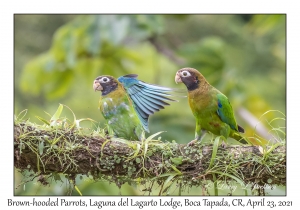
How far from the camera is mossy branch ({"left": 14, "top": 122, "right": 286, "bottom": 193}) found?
409 cm

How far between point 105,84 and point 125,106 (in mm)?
297

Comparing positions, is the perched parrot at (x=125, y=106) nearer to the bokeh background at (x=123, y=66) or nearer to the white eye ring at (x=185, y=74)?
the white eye ring at (x=185, y=74)

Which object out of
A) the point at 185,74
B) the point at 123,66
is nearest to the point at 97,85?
the point at 185,74

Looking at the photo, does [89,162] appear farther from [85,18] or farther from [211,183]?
[85,18]

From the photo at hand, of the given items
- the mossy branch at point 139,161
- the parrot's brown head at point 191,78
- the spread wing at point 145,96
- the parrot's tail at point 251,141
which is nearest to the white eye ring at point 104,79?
the spread wing at point 145,96

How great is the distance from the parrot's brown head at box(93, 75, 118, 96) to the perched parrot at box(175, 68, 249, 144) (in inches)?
27.6

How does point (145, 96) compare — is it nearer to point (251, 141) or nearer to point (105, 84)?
point (105, 84)

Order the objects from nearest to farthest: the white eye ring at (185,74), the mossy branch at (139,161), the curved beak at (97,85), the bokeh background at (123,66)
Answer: the mossy branch at (139,161) < the white eye ring at (185,74) < the curved beak at (97,85) < the bokeh background at (123,66)

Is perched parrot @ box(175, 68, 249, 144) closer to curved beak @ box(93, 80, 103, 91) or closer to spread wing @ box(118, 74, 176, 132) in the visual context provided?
spread wing @ box(118, 74, 176, 132)

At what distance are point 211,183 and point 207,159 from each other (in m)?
0.21

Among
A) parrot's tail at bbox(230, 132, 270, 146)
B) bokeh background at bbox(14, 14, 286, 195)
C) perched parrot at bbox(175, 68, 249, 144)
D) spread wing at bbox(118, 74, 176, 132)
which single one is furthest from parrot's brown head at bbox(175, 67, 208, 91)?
bokeh background at bbox(14, 14, 286, 195)

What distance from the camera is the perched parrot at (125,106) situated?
487cm

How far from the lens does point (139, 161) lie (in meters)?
4.10
